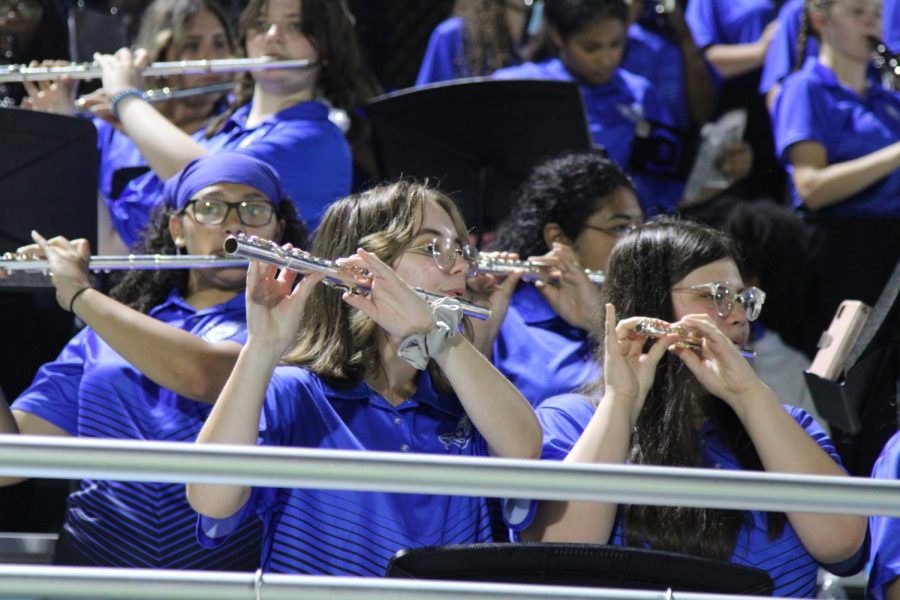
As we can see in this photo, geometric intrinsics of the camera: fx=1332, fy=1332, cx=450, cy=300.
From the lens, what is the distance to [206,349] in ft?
8.81

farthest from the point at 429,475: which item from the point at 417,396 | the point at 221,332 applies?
the point at 221,332

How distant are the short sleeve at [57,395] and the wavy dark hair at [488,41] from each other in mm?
2061

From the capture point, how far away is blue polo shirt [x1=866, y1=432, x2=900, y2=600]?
7.29 ft

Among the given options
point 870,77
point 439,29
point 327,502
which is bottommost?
point 327,502

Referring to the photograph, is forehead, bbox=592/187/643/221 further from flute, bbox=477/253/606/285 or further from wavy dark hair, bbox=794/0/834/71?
wavy dark hair, bbox=794/0/834/71

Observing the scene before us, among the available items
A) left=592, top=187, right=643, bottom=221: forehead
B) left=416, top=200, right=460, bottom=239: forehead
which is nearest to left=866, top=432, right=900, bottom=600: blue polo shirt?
left=416, top=200, right=460, bottom=239: forehead

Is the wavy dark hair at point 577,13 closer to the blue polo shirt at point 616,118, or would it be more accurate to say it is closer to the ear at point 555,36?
the ear at point 555,36

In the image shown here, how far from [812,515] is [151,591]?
1178 mm

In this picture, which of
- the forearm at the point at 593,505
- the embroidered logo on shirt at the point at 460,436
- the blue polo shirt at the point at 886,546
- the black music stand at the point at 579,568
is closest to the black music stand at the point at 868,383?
the blue polo shirt at the point at 886,546

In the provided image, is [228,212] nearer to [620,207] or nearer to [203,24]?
[620,207]

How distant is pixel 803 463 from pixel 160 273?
1595 mm

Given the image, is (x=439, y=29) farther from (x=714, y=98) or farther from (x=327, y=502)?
(x=327, y=502)

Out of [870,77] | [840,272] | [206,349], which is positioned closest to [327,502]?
[206,349]

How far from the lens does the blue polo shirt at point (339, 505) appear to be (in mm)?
2146
